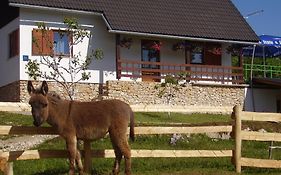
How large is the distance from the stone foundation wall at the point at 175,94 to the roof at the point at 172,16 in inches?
107

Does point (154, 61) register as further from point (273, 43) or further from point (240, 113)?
point (240, 113)

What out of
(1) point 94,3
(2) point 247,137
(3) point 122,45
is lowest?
(2) point 247,137

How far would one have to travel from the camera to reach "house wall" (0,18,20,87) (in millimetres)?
27672

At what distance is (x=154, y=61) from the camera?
1227 inches

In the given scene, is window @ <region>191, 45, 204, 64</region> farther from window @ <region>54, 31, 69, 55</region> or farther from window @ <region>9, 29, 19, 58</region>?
window @ <region>9, 29, 19, 58</region>

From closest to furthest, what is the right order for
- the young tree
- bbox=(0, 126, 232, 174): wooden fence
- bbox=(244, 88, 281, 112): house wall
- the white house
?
bbox=(0, 126, 232, 174): wooden fence < the young tree < the white house < bbox=(244, 88, 281, 112): house wall

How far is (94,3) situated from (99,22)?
1.06 meters

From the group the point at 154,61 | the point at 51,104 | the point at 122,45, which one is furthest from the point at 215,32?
the point at 51,104

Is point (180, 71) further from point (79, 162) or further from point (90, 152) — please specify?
point (79, 162)

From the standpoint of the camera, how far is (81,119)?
9914mm

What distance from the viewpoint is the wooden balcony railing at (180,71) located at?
29439mm

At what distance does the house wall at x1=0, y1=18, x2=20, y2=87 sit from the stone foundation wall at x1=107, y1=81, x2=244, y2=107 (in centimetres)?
457

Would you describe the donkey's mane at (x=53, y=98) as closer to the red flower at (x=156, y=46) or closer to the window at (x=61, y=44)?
the window at (x=61, y=44)

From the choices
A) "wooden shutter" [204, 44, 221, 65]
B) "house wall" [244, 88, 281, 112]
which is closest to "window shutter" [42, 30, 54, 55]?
"wooden shutter" [204, 44, 221, 65]
